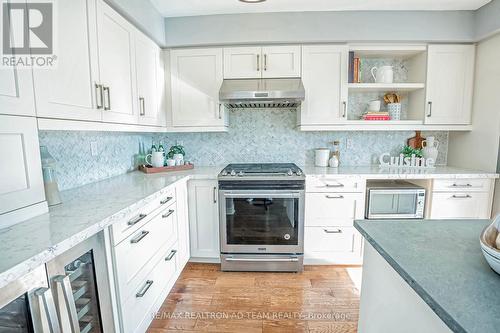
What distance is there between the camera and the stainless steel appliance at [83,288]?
87cm

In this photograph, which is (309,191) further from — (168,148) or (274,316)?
(168,148)

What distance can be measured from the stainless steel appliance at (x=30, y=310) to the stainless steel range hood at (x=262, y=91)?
1823 millimetres

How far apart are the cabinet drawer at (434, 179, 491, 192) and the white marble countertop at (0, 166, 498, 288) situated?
7.72 feet

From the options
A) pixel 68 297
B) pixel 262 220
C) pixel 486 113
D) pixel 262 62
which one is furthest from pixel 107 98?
pixel 486 113

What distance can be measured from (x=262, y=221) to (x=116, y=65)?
169 cm

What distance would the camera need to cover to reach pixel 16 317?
775 mm

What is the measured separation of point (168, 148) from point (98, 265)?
6.23 ft

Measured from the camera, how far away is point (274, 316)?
1756mm

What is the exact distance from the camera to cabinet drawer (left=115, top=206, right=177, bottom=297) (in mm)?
1255

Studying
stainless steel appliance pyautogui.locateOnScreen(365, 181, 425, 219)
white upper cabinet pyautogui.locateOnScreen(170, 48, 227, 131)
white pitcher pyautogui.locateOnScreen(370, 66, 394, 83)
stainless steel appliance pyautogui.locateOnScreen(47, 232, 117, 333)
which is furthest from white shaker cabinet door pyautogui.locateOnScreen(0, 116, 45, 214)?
white pitcher pyautogui.locateOnScreen(370, 66, 394, 83)

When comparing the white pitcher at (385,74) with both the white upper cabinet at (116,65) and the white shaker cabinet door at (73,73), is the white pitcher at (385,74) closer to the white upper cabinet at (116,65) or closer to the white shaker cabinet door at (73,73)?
the white upper cabinet at (116,65)

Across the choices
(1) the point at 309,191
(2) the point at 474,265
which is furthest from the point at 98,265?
(1) the point at 309,191

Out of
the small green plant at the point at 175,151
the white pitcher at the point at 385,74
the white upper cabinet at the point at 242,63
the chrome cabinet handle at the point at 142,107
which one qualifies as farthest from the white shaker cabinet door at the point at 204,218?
the white pitcher at the point at 385,74

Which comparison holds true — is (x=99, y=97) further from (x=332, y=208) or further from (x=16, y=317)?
(x=332, y=208)
